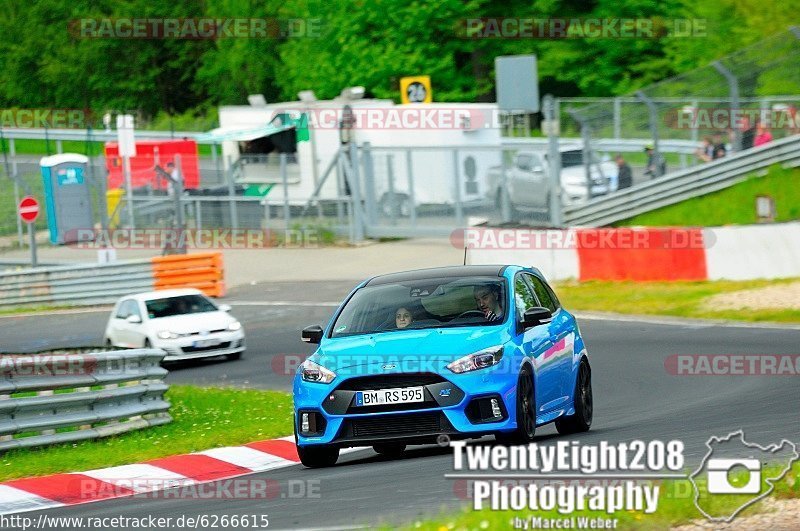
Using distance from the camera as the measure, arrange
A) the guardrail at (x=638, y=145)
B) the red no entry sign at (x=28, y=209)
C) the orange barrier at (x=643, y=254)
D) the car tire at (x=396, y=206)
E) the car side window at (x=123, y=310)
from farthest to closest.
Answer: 1. the car tire at (x=396, y=206)
2. the red no entry sign at (x=28, y=209)
3. the guardrail at (x=638, y=145)
4. the orange barrier at (x=643, y=254)
5. the car side window at (x=123, y=310)

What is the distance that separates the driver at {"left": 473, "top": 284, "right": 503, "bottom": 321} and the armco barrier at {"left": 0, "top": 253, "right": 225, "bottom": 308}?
68.9ft

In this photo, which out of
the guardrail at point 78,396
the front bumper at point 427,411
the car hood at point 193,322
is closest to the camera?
the front bumper at point 427,411

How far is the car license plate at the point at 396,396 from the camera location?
1111 cm

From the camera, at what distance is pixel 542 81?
58875 mm

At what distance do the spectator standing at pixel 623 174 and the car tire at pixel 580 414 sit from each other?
63.9 feet

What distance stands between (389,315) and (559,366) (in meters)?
1.43

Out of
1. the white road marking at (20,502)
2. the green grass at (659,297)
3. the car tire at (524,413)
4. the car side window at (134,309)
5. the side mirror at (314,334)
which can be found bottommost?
the green grass at (659,297)

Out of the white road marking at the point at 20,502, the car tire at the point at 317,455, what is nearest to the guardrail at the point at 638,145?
the car tire at the point at 317,455

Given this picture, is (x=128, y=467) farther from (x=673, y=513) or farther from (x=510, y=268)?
(x=673, y=513)

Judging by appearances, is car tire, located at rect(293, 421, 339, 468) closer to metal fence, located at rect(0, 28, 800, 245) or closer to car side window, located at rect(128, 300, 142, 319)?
car side window, located at rect(128, 300, 142, 319)

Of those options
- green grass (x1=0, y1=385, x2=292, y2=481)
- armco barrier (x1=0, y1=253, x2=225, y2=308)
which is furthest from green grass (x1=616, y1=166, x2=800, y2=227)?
green grass (x1=0, y1=385, x2=292, y2=481)

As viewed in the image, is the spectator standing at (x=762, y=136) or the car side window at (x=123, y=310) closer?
the car side window at (x=123, y=310)

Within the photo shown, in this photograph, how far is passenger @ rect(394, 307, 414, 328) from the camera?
39.4 feet

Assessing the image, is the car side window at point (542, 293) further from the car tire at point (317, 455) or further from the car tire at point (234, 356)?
the car tire at point (234, 356)
